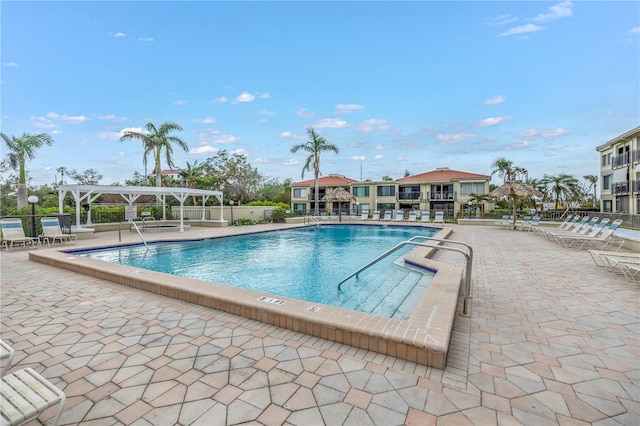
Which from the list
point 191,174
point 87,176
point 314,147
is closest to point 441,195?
point 314,147

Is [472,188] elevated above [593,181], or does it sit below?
below

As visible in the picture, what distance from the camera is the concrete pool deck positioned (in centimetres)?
214

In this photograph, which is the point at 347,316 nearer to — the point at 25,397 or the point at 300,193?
the point at 25,397

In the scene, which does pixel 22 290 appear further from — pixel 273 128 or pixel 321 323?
pixel 273 128

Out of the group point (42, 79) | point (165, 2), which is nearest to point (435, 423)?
point (165, 2)

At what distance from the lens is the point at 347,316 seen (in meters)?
3.45

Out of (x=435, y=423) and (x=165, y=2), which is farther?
(x=165, y=2)

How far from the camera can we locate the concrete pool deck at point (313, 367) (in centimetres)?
214

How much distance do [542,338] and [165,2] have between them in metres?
16.2

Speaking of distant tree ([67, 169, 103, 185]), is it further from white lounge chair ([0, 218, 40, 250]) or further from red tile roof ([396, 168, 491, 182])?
red tile roof ([396, 168, 491, 182])

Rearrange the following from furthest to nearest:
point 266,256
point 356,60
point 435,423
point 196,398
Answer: point 356,60, point 266,256, point 196,398, point 435,423

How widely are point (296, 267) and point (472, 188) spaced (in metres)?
29.5

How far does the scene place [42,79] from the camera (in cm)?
1379

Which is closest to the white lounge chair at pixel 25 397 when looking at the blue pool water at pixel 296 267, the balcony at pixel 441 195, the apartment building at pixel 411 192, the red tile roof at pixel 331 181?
the blue pool water at pixel 296 267
